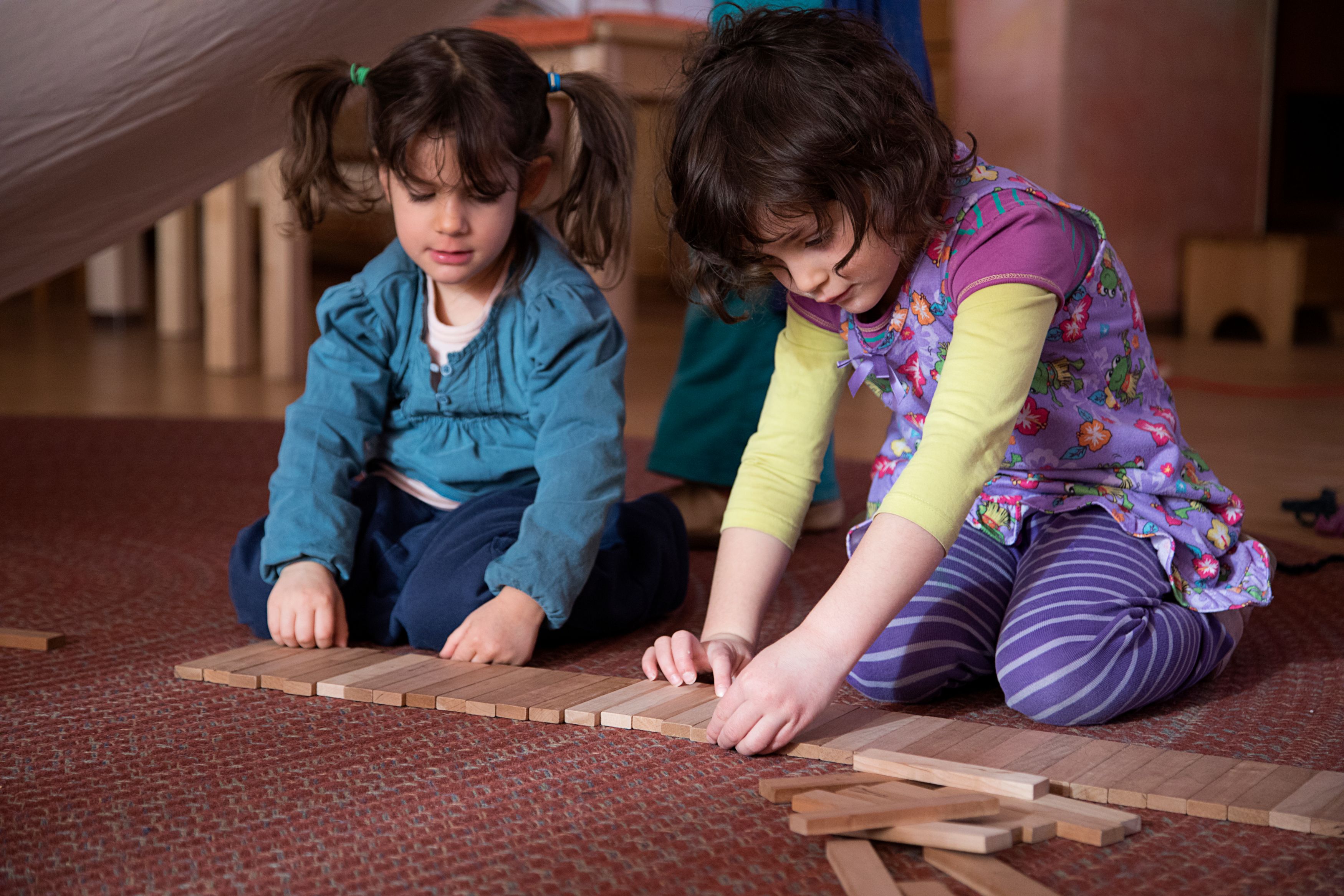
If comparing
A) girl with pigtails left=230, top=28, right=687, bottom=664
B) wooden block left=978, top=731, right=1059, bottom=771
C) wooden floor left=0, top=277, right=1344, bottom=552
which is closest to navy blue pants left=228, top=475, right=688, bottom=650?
girl with pigtails left=230, top=28, right=687, bottom=664

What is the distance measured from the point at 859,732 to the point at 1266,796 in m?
0.19

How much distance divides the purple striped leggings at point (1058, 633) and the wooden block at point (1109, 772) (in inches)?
2.5

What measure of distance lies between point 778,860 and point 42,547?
2.81 feet

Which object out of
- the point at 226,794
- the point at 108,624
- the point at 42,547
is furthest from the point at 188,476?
the point at 226,794

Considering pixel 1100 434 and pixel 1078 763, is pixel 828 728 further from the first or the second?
pixel 1100 434

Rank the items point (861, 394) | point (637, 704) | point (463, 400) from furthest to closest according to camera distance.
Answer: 1. point (861, 394)
2. point (463, 400)
3. point (637, 704)

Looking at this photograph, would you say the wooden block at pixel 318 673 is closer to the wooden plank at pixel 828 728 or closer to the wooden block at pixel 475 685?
the wooden block at pixel 475 685

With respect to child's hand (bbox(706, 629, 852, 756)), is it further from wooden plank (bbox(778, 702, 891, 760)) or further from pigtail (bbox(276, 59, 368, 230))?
pigtail (bbox(276, 59, 368, 230))

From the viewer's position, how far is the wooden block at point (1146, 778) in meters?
0.60

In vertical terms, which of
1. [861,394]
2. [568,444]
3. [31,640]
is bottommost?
[861,394]

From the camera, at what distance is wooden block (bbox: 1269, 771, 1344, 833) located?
0.57 m

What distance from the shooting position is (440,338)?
98 cm

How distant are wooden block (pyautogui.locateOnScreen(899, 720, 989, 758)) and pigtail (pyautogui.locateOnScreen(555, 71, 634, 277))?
0.50 m

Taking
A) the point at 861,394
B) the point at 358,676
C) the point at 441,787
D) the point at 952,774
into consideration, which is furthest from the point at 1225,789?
the point at 861,394
